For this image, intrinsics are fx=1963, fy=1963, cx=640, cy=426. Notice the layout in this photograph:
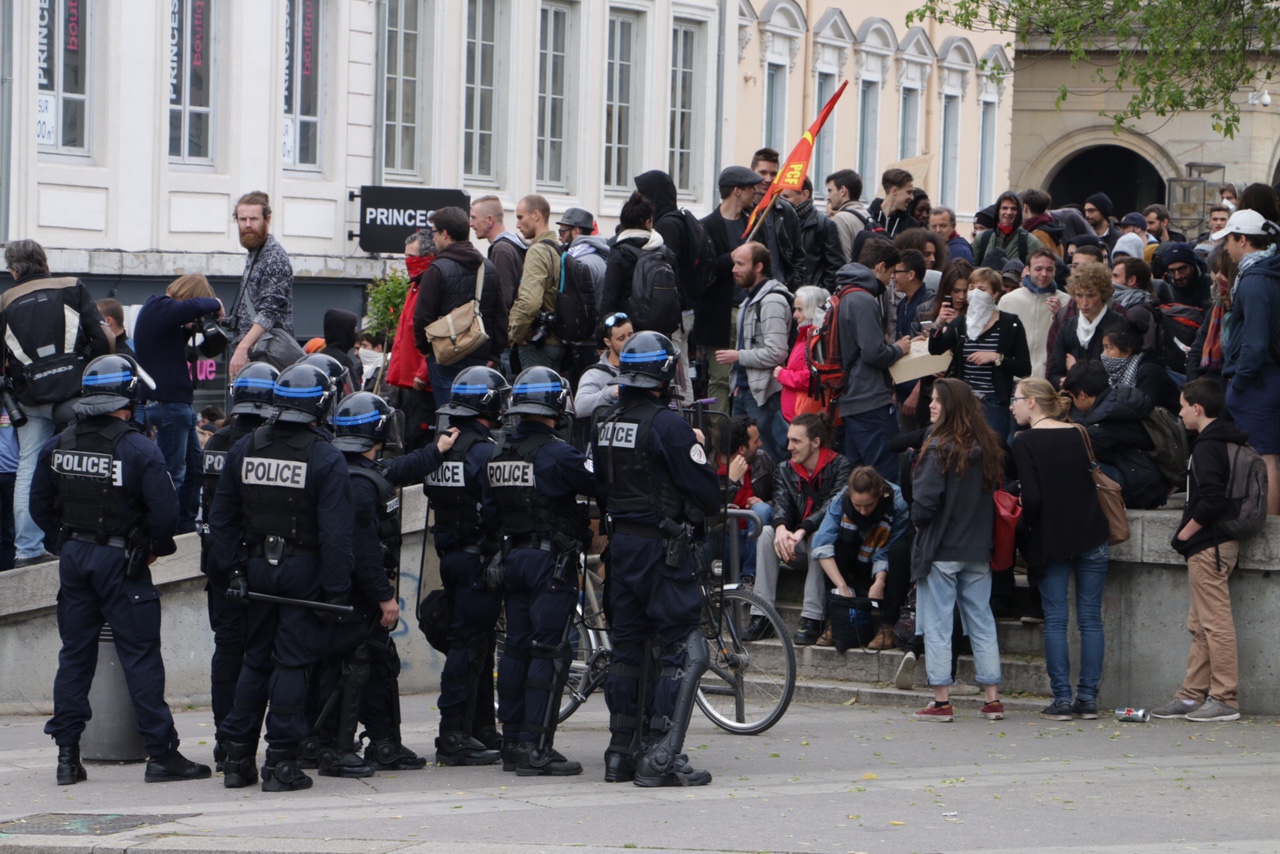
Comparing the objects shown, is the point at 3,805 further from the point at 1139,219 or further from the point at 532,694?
the point at 1139,219

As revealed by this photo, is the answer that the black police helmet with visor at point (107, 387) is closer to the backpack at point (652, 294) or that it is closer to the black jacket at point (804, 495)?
the backpack at point (652, 294)

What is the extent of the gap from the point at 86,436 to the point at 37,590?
346 cm

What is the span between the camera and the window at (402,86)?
78.2 feet

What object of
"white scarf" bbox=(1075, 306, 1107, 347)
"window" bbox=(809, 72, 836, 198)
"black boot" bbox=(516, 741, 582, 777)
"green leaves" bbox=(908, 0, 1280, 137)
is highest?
"window" bbox=(809, 72, 836, 198)

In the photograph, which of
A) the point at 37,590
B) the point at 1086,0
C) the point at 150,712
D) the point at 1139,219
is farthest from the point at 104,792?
the point at 1139,219

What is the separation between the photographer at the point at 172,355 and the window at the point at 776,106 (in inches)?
745

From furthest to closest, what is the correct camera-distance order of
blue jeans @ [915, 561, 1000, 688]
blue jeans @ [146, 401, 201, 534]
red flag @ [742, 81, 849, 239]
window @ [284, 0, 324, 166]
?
window @ [284, 0, 324, 166] → red flag @ [742, 81, 849, 239] → blue jeans @ [146, 401, 201, 534] → blue jeans @ [915, 561, 1000, 688]

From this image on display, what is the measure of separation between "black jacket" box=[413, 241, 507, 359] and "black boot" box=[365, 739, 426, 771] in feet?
10.8

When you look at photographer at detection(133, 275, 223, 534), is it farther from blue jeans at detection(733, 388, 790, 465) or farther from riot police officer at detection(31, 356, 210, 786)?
blue jeans at detection(733, 388, 790, 465)

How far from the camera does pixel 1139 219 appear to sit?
1878 cm

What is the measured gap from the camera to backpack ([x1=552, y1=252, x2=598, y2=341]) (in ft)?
42.2

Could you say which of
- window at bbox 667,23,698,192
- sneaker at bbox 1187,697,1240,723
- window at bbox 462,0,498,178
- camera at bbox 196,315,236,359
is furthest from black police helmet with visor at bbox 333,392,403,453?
window at bbox 667,23,698,192

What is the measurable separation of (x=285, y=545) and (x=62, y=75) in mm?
12076

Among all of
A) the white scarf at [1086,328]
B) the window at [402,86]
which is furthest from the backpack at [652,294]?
the window at [402,86]
